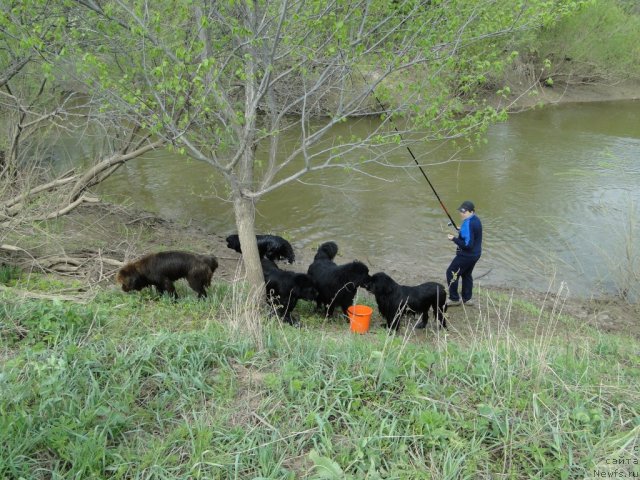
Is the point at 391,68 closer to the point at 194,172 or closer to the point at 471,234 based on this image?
the point at 471,234

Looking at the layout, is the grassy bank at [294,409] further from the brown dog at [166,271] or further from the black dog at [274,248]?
the black dog at [274,248]

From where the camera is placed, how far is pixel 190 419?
11.1 feet

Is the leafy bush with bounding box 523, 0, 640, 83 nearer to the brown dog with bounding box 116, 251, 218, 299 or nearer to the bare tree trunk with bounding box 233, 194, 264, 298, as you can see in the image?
the bare tree trunk with bounding box 233, 194, 264, 298

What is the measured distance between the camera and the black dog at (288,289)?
21.7ft

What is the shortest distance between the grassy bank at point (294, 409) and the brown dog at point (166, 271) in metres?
2.01

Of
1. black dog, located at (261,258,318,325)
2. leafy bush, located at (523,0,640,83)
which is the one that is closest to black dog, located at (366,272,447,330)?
black dog, located at (261,258,318,325)

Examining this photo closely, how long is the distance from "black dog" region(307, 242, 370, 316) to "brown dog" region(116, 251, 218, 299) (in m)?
1.63

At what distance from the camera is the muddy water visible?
9633 millimetres

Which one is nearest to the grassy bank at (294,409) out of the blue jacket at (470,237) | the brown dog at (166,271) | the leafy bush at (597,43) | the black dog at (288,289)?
the brown dog at (166,271)

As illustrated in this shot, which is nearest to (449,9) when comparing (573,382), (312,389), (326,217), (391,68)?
(391,68)

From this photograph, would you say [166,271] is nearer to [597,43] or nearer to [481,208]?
[481,208]

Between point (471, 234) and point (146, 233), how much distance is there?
22.9ft

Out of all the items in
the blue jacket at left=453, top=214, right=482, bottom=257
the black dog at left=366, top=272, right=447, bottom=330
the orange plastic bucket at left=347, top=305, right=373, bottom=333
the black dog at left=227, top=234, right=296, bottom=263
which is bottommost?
the orange plastic bucket at left=347, top=305, right=373, bottom=333

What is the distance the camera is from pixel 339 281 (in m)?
6.70
